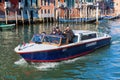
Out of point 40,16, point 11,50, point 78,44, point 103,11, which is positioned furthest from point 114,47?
point 103,11

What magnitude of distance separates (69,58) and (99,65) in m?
1.63

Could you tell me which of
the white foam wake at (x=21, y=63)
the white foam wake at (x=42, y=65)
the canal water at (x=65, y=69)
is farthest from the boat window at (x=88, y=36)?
the white foam wake at (x=21, y=63)

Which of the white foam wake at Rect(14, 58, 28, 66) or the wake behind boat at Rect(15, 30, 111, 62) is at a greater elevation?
the wake behind boat at Rect(15, 30, 111, 62)

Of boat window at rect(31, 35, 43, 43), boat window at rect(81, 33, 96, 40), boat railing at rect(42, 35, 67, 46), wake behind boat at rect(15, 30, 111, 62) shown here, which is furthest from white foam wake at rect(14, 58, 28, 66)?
boat window at rect(81, 33, 96, 40)

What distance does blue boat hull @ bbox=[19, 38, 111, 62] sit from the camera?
14.5m

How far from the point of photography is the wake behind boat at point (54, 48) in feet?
47.6

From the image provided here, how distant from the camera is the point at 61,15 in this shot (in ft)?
180

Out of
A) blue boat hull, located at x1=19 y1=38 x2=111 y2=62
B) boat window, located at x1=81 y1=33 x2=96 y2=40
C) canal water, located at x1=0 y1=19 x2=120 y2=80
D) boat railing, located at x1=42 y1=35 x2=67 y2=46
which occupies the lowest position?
canal water, located at x1=0 y1=19 x2=120 y2=80

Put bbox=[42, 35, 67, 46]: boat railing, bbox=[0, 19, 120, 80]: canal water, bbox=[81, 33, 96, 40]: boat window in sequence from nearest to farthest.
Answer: bbox=[0, 19, 120, 80]: canal water, bbox=[42, 35, 67, 46]: boat railing, bbox=[81, 33, 96, 40]: boat window

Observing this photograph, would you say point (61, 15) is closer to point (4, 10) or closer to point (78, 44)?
point (4, 10)

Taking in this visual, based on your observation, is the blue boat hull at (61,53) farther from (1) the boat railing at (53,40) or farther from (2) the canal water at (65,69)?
(1) the boat railing at (53,40)

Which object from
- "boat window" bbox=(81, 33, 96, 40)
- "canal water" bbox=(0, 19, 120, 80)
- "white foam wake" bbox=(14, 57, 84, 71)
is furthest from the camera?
"boat window" bbox=(81, 33, 96, 40)

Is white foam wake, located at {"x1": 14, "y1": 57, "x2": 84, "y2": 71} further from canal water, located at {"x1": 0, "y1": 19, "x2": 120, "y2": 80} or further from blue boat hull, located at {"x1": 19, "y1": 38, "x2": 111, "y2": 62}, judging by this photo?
blue boat hull, located at {"x1": 19, "y1": 38, "x2": 111, "y2": 62}

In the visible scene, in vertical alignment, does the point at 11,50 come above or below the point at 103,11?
above
